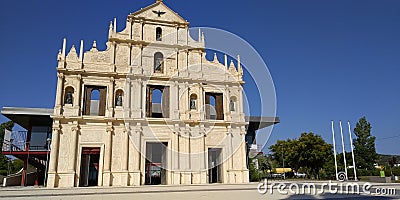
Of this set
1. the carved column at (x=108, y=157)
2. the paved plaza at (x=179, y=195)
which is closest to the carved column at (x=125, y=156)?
the carved column at (x=108, y=157)

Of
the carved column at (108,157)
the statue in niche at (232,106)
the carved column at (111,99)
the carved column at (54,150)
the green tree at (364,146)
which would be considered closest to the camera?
the carved column at (54,150)

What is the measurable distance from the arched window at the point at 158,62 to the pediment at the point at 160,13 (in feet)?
11.8

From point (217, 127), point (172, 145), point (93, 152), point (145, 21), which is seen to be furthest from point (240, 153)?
point (145, 21)

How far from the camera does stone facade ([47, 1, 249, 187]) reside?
982 inches

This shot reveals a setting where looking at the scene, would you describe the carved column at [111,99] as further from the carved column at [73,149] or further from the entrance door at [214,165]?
the entrance door at [214,165]

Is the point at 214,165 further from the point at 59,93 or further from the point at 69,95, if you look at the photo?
the point at 59,93

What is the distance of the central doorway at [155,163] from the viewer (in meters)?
27.1

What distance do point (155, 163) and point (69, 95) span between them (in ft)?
33.1

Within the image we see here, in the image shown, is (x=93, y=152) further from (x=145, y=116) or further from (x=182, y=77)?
(x=182, y=77)

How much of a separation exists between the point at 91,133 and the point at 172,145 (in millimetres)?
6608

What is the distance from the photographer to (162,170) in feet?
89.7

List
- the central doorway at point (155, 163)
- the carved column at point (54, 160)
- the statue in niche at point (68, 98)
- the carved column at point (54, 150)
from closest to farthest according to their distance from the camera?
the carved column at point (54, 160) → the carved column at point (54, 150) → the statue in niche at point (68, 98) → the central doorway at point (155, 163)

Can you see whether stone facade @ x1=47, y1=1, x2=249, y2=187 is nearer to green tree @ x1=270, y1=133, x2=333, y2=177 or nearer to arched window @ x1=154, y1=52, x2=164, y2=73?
arched window @ x1=154, y1=52, x2=164, y2=73

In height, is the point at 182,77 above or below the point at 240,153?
above
